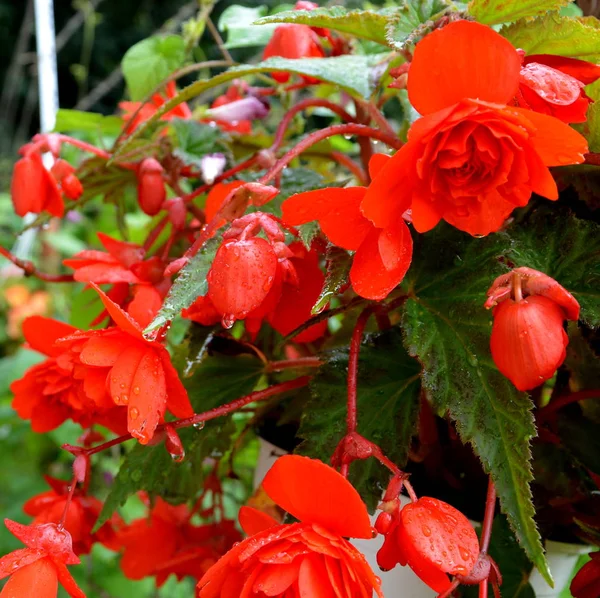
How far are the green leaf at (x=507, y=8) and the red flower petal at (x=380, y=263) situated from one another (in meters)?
0.14

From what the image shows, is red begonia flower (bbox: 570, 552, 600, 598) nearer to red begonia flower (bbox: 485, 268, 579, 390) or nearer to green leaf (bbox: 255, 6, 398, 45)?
red begonia flower (bbox: 485, 268, 579, 390)

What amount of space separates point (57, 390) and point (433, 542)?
237 mm

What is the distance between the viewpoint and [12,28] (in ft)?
14.9

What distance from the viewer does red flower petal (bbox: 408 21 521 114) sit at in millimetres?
266

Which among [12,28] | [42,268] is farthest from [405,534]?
[12,28]

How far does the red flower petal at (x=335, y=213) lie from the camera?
0.99 feet

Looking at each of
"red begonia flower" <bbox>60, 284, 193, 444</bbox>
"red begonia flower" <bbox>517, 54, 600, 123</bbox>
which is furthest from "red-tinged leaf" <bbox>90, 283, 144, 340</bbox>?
"red begonia flower" <bbox>517, 54, 600, 123</bbox>

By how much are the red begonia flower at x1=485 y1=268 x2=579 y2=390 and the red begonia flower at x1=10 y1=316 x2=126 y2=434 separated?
197 millimetres

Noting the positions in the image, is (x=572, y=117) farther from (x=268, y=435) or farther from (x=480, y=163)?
(x=268, y=435)

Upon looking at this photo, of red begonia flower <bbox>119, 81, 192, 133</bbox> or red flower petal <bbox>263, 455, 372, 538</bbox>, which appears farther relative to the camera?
red begonia flower <bbox>119, 81, 192, 133</bbox>

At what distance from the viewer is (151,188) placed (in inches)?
19.0

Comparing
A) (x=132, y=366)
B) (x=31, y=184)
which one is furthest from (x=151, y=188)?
(x=132, y=366)

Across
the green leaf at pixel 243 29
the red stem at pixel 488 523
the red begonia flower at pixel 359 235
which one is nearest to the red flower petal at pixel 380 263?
the red begonia flower at pixel 359 235

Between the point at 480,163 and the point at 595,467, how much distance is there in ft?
0.75
